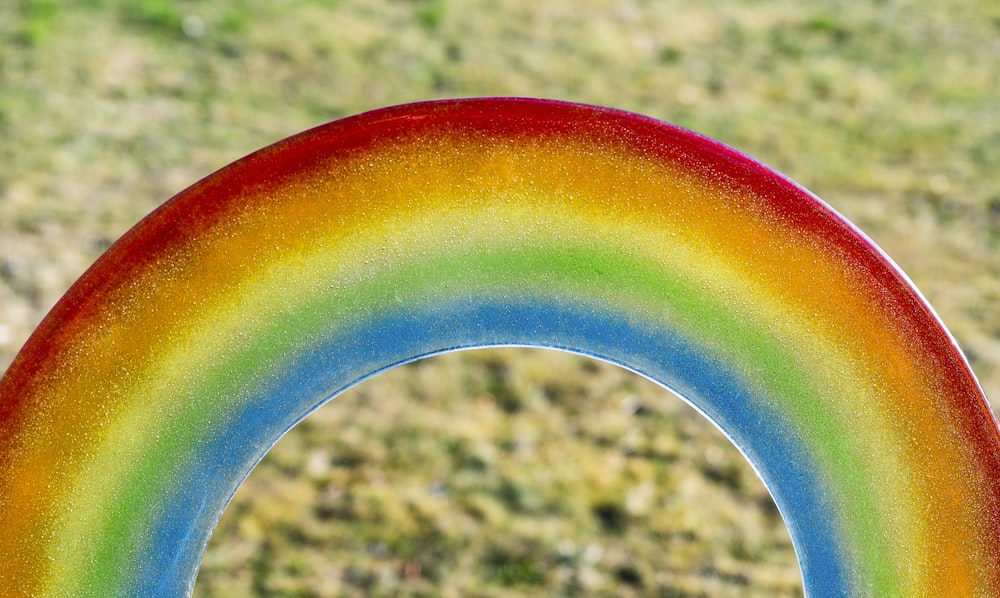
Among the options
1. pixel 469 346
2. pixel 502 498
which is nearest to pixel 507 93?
pixel 502 498

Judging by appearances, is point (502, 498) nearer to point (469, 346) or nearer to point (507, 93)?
point (469, 346)

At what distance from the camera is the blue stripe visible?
155 centimetres

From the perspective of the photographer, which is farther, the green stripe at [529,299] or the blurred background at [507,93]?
the blurred background at [507,93]

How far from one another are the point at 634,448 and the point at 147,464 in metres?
1.89

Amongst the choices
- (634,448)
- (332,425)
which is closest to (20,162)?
(332,425)

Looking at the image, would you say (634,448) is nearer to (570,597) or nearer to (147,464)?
(570,597)

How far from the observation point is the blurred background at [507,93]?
2.85 m

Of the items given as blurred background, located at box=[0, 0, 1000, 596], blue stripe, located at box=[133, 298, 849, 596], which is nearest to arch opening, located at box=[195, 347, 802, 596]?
blurred background, located at box=[0, 0, 1000, 596]

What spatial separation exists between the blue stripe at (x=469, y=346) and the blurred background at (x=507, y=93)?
1.21 meters

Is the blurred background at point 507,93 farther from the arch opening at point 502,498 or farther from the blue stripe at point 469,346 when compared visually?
the blue stripe at point 469,346

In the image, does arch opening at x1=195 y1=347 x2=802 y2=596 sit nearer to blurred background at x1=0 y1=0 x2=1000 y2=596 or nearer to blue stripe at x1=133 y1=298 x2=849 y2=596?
blurred background at x1=0 y1=0 x2=1000 y2=596

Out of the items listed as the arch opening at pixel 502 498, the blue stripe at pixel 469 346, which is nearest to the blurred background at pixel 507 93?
the arch opening at pixel 502 498

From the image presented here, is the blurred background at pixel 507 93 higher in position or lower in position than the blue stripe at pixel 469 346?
higher

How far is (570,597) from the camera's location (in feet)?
8.90
